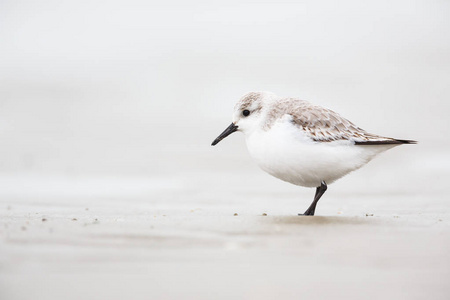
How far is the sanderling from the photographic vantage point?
5648mm

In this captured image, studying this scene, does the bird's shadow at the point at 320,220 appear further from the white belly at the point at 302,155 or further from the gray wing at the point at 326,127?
the gray wing at the point at 326,127

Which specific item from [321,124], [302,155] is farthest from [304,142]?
[321,124]

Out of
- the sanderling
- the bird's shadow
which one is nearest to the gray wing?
the sanderling

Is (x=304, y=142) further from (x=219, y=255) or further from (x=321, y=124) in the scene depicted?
(x=219, y=255)

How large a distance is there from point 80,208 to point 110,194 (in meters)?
1.47

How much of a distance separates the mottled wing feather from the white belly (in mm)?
56

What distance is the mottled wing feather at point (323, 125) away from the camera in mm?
5730

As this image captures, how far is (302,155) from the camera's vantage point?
5.61 m

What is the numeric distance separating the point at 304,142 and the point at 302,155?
0.37 feet

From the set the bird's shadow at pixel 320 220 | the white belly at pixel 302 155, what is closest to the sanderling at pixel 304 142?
the white belly at pixel 302 155

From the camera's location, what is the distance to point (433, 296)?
327cm

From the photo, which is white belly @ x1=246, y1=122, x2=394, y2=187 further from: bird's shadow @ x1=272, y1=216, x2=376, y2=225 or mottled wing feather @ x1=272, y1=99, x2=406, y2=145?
bird's shadow @ x1=272, y1=216, x2=376, y2=225

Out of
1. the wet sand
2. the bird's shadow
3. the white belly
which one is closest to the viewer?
the wet sand

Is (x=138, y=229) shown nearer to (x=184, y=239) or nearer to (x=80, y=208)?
(x=184, y=239)
